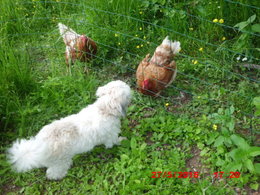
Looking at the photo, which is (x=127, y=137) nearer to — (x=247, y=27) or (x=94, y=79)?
(x=94, y=79)

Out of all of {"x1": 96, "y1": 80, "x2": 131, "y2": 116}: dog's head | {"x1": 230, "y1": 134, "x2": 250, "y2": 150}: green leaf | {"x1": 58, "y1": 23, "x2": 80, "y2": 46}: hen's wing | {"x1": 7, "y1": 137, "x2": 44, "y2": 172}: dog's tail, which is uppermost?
{"x1": 58, "y1": 23, "x2": 80, "y2": 46}: hen's wing

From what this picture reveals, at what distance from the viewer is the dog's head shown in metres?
2.92

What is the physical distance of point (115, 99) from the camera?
2.92 metres

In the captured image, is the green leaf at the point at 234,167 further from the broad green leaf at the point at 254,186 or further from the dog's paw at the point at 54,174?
the dog's paw at the point at 54,174

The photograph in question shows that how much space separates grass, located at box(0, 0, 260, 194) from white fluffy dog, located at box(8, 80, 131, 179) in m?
0.28

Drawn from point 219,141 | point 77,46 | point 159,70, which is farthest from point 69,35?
point 219,141

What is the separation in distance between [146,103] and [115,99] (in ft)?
3.13

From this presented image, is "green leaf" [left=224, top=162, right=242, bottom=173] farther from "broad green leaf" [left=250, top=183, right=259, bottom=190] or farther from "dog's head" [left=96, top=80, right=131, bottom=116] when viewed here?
"dog's head" [left=96, top=80, right=131, bottom=116]

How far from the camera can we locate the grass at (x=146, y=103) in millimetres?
2820

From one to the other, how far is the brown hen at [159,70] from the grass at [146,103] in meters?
0.21

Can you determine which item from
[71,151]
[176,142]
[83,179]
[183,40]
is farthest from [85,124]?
[183,40]

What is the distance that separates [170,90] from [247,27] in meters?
1.34
